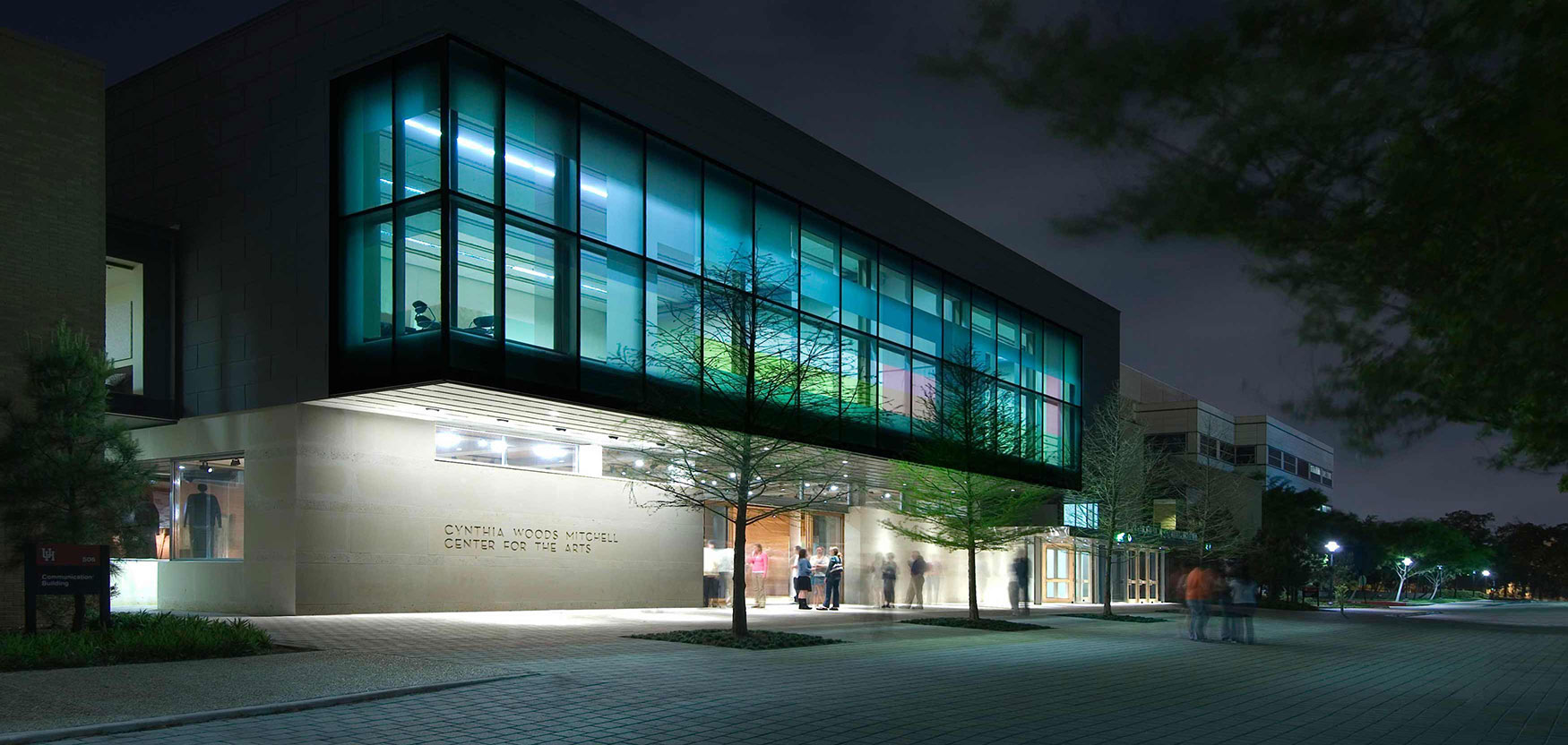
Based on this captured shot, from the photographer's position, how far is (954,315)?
40594mm

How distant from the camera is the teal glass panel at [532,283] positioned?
23.3 metres

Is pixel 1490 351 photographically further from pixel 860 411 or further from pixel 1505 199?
pixel 860 411

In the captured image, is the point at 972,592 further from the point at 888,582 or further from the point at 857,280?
the point at 857,280

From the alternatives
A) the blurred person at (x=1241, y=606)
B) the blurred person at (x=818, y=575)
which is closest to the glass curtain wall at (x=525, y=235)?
the blurred person at (x=818, y=575)

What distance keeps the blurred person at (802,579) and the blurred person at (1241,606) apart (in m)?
11.7

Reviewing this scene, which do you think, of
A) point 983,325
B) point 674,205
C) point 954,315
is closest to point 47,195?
point 674,205

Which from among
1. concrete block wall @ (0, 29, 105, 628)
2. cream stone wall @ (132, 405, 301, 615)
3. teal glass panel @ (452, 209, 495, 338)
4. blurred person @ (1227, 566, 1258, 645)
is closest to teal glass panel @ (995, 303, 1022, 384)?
blurred person @ (1227, 566, 1258, 645)

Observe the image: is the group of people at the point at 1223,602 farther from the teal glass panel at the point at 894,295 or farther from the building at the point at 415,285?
the teal glass panel at the point at 894,295

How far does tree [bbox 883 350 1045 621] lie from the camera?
30.3m

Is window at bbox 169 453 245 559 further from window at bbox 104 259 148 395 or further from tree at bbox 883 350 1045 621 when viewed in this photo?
tree at bbox 883 350 1045 621

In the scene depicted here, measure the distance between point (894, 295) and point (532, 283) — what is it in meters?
15.5

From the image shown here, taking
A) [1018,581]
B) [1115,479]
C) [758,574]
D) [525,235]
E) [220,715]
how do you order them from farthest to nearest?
[1115,479]
[1018,581]
[758,574]
[525,235]
[220,715]

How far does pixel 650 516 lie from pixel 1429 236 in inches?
1051

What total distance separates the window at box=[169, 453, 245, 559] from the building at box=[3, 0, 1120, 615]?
0.08 meters
